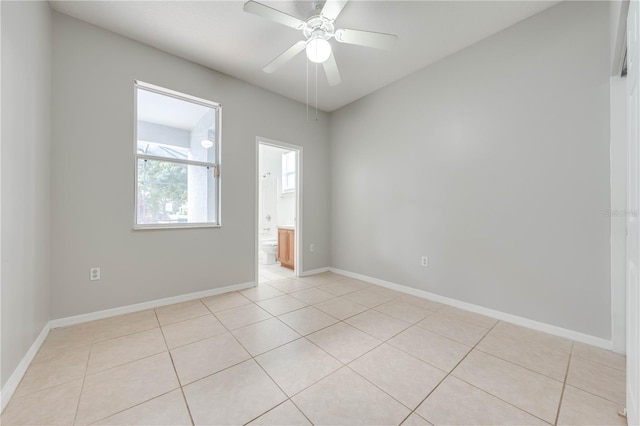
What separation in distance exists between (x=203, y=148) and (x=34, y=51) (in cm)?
151

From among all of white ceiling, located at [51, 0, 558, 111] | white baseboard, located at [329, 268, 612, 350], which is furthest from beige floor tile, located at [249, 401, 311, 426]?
white ceiling, located at [51, 0, 558, 111]

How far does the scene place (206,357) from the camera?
1.76 meters

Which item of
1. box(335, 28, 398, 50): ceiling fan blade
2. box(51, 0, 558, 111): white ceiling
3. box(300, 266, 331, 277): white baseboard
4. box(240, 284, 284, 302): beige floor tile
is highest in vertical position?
box(51, 0, 558, 111): white ceiling

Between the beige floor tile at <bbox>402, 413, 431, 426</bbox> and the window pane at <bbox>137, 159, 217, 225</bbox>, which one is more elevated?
the window pane at <bbox>137, 159, 217, 225</bbox>

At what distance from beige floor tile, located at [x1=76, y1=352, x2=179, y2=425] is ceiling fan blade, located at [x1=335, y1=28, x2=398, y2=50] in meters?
2.74

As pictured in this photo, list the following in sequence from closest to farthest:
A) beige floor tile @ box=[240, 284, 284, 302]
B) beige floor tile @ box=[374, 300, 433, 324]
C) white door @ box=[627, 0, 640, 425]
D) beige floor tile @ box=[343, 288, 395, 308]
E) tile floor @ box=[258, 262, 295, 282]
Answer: white door @ box=[627, 0, 640, 425] → beige floor tile @ box=[374, 300, 433, 324] → beige floor tile @ box=[343, 288, 395, 308] → beige floor tile @ box=[240, 284, 284, 302] → tile floor @ box=[258, 262, 295, 282]

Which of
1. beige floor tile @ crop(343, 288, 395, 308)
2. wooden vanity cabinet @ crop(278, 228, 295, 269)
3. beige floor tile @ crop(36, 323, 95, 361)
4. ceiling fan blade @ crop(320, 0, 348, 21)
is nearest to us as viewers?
ceiling fan blade @ crop(320, 0, 348, 21)

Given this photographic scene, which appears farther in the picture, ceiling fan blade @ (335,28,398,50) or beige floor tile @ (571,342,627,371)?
ceiling fan blade @ (335,28,398,50)

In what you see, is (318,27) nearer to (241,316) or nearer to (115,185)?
(115,185)

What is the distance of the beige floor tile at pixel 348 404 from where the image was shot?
4.05 ft

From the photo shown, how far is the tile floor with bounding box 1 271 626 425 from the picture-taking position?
1.27m

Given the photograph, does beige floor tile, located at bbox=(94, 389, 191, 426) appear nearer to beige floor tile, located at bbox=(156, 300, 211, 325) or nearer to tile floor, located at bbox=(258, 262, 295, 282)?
beige floor tile, located at bbox=(156, 300, 211, 325)

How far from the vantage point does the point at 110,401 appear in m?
1.34

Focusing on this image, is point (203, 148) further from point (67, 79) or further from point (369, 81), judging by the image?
point (369, 81)
